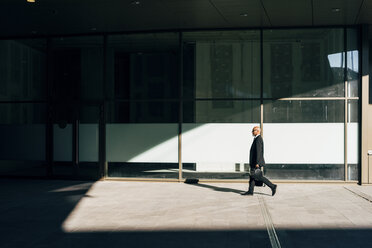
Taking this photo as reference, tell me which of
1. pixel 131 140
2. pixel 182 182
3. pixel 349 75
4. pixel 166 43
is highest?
pixel 166 43

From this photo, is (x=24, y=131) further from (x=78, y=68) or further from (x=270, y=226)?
(x=270, y=226)

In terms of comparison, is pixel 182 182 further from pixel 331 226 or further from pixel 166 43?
pixel 331 226

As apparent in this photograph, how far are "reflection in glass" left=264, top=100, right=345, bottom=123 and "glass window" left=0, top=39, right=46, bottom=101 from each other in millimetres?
7672

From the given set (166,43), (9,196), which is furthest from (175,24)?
(9,196)

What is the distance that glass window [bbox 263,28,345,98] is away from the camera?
13.0m

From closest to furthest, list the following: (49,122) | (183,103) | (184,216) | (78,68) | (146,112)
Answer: (184,216)
(183,103)
(146,112)
(78,68)
(49,122)

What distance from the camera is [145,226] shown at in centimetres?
760

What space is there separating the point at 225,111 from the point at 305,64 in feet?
8.96

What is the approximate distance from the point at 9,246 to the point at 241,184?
311 inches

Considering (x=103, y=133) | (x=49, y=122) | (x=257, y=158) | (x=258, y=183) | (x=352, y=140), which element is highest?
(x=49, y=122)

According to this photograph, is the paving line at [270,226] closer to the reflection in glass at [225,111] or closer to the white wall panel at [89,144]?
the reflection in glass at [225,111]

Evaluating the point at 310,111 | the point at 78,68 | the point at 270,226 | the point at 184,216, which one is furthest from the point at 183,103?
the point at 270,226

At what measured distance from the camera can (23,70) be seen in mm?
14484

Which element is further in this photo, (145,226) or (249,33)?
(249,33)
